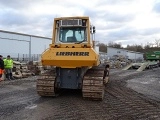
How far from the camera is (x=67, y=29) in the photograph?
10.8 m

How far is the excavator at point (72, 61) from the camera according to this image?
31.2ft

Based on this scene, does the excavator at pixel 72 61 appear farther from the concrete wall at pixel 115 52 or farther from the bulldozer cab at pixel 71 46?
the concrete wall at pixel 115 52

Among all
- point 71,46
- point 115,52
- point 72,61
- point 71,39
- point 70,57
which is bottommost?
point 72,61

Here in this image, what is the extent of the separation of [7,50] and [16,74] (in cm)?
1776

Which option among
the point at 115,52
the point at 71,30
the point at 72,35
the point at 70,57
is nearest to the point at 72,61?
the point at 70,57

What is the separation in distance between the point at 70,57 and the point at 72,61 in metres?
0.17

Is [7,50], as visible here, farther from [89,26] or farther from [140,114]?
[140,114]

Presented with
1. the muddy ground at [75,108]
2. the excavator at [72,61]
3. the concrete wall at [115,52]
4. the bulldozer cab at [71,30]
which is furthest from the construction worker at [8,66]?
the concrete wall at [115,52]

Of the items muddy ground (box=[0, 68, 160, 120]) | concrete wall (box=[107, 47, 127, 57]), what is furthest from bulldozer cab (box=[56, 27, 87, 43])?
concrete wall (box=[107, 47, 127, 57])

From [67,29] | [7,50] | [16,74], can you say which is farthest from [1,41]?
[67,29]

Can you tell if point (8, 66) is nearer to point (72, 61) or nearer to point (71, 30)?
point (71, 30)

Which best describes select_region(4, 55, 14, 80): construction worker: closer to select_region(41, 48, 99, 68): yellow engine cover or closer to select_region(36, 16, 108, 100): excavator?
select_region(36, 16, 108, 100): excavator

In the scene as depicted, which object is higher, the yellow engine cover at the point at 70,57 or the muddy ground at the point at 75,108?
the yellow engine cover at the point at 70,57

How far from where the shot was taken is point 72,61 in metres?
9.59
